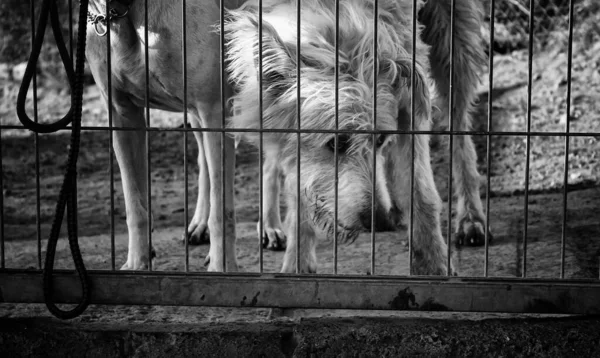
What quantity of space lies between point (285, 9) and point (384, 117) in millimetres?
782

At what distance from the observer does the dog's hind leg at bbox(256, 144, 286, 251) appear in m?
4.99

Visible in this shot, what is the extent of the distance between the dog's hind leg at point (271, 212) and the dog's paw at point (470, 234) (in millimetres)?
1094

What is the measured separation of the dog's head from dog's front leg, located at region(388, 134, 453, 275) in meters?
0.23

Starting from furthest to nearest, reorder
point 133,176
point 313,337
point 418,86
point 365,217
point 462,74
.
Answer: point 462,74 → point 133,176 → point 418,86 → point 365,217 → point 313,337

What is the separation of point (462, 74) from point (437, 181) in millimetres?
1666

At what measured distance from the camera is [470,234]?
4941 mm

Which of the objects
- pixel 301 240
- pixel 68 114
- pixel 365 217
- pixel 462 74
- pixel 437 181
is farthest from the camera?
pixel 437 181

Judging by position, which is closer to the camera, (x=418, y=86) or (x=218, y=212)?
(x=418, y=86)

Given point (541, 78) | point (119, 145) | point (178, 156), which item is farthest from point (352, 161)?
point (541, 78)

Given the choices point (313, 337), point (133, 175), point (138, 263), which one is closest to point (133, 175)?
point (133, 175)

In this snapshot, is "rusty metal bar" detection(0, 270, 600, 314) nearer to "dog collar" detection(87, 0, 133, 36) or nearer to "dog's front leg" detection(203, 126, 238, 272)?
"dog's front leg" detection(203, 126, 238, 272)

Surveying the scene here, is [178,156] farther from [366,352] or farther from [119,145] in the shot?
[366,352]

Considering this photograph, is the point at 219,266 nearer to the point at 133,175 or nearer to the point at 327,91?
the point at 133,175

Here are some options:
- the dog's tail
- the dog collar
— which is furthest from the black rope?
the dog's tail
